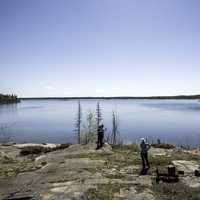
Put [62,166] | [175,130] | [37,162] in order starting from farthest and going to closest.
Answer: [175,130] < [37,162] < [62,166]

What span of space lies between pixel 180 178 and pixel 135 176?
235 centimetres

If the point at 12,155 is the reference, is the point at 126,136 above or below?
below

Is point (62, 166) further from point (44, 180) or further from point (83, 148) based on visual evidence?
point (83, 148)

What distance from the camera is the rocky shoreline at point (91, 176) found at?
37.7 ft

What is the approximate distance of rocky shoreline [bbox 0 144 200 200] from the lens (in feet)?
37.7

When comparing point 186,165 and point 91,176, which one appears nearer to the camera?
point 91,176

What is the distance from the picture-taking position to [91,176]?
46.3 ft

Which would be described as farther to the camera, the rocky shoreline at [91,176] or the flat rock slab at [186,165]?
the flat rock slab at [186,165]

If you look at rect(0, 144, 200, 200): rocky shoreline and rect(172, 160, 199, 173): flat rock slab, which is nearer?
rect(0, 144, 200, 200): rocky shoreline

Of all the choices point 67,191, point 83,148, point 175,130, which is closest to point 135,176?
point 67,191

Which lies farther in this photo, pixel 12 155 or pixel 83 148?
pixel 83 148

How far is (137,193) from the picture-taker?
37.9 ft

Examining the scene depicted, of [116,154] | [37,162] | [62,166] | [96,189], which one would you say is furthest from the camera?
[116,154]

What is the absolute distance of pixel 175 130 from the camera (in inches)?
2362
